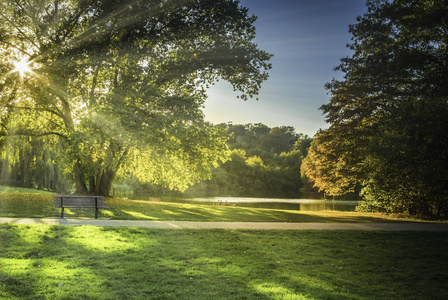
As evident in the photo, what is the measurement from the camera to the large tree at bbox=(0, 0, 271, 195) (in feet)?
56.5

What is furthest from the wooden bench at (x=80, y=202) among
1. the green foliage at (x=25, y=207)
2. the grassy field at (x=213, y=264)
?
the grassy field at (x=213, y=264)

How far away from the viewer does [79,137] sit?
1605 centimetres

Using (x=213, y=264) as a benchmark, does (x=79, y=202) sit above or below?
above

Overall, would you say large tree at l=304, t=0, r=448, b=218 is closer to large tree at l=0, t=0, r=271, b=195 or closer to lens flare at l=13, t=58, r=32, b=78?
large tree at l=0, t=0, r=271, b=195

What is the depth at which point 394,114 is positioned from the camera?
51.6ft

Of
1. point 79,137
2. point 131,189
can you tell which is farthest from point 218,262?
point 131,189

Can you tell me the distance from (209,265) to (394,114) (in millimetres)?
11769

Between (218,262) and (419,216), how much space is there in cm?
1878

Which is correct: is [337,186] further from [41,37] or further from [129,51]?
[41,37]

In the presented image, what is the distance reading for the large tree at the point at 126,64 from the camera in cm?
1722

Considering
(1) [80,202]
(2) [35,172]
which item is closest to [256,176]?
(2) [35,172]

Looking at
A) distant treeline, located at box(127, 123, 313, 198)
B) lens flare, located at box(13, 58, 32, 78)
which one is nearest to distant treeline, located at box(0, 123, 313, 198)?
distant treeline, located at box(127, 123, 313, 198)

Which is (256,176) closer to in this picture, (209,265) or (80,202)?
(80,202)

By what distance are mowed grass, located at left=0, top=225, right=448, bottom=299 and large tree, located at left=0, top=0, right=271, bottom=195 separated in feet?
24.0
